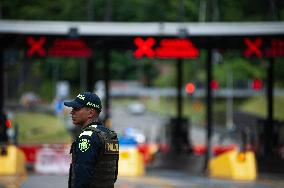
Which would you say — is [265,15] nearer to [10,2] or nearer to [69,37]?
[10,2]

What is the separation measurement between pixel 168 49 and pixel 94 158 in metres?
23.6

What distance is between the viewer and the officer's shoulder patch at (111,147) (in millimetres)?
8719

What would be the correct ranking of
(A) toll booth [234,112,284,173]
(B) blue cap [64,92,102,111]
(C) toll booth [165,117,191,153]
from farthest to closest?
(C) toll booth [165,117,191,153] → (A) toll booth [234,112,284,173] → (B) blue cap [64,92,102,111]

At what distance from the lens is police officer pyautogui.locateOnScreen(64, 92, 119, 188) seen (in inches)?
334

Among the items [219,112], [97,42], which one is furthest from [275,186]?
[219,112]

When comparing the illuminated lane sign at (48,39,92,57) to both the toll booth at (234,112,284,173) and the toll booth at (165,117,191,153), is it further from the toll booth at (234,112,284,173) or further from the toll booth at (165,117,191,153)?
the toll booth at (165,117,191,153)

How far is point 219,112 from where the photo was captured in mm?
101250

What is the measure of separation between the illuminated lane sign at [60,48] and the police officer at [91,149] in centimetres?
2411

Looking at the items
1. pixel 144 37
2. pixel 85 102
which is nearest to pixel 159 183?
pixel 144 37

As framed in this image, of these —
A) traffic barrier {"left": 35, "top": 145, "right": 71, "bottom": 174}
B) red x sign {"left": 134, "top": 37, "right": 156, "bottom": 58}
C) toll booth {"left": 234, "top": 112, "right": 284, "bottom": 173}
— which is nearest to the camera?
traffic barrier {"left": 35, "top": 145, "right": 71, "bottom": 174}

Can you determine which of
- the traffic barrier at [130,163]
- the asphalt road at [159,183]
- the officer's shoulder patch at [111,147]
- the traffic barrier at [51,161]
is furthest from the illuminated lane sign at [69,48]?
the officer's shoulder patch at [111,147]

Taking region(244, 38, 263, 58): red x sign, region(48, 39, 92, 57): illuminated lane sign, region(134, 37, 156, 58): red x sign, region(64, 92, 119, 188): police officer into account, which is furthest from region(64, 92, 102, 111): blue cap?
region(244, 38, 263, 58): red x sign

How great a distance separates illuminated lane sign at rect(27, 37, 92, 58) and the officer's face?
950 inches

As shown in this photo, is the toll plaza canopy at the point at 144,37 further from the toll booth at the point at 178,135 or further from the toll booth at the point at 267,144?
the toll booth at the point at 178,135
